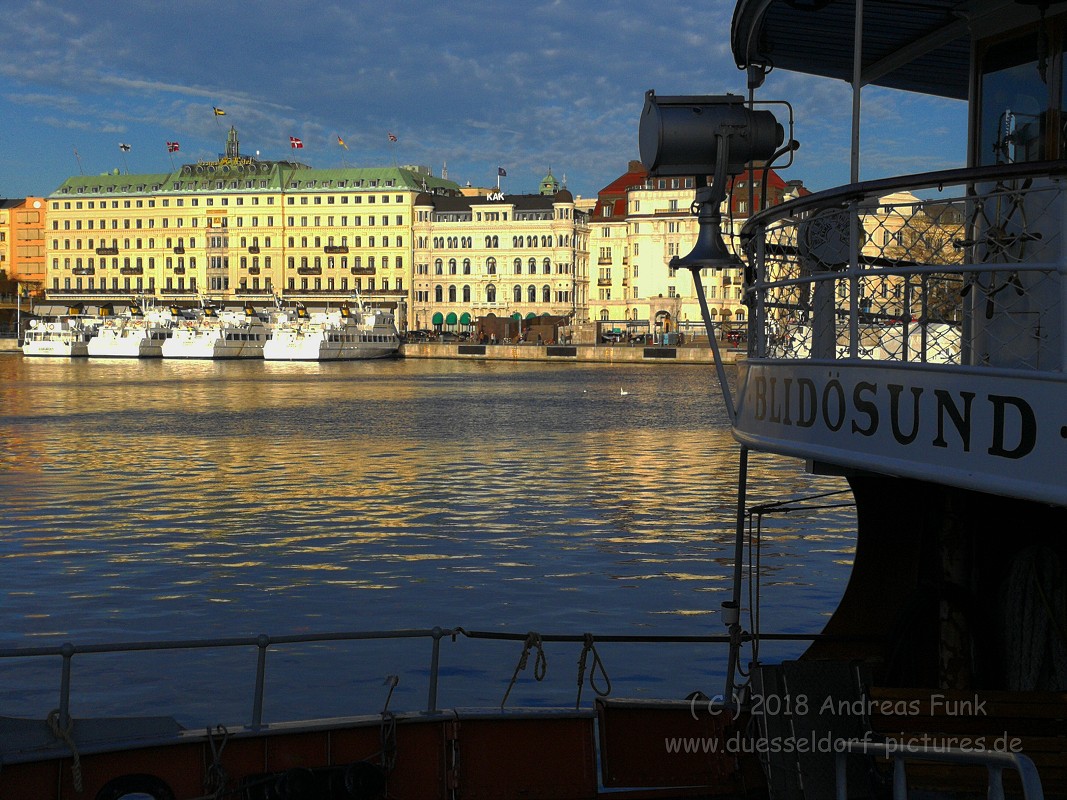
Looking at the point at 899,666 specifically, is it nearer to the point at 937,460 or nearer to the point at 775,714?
the point at 775,714

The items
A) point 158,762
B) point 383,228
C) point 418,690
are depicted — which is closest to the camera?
point 158,762

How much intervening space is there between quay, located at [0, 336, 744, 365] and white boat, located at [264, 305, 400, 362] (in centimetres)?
333

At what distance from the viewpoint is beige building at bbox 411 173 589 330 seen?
506ft

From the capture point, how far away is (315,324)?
130250 mm

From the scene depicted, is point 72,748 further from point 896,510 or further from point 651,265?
point 651,265

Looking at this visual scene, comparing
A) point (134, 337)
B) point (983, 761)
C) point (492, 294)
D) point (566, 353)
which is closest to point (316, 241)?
point (492, 294)

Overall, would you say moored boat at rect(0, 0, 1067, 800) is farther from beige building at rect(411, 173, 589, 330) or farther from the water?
beige building at rect(411, 173, 589, 330)

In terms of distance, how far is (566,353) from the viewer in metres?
A: 126

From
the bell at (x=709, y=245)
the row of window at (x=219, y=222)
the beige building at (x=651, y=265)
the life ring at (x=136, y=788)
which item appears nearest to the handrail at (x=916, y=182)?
the bell at (x=709, y=245)

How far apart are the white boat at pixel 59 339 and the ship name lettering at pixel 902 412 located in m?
137

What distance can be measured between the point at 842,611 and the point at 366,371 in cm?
9706

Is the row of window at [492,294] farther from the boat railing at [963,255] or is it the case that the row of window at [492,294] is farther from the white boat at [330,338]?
the boat railing at [963,255]

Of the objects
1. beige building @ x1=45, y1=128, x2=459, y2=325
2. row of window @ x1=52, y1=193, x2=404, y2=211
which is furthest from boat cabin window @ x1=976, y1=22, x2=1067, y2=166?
row of window @ x1=52, y1=193, x2=404, y2=211

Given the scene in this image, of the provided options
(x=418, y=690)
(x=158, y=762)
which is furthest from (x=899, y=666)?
(x=418, y=690)
